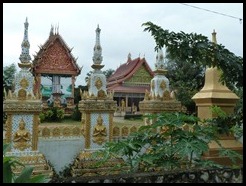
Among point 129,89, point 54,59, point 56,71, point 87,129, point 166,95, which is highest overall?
point 54,59

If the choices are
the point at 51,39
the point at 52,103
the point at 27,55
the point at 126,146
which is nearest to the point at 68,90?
the point at 52,103

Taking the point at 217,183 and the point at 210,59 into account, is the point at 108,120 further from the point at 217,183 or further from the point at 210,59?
the point at 217,183

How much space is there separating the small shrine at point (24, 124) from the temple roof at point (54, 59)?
1602 centimetres

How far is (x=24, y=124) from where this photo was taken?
7020 mm

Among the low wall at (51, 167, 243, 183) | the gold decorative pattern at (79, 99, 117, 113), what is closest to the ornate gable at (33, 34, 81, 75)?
the gold decorative pattern at (79, 99, 117, 113)

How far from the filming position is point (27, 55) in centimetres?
749

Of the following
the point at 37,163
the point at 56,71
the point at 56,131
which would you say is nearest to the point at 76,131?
the point at 56,131

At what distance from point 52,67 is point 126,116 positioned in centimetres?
661

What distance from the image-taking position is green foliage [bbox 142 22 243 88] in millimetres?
3748

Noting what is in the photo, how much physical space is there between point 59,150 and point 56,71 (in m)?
16.9

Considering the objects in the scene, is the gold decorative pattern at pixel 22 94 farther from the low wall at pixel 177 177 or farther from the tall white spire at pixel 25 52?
the low wall at pixel 177 177

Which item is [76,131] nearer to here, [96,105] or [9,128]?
[96,105]

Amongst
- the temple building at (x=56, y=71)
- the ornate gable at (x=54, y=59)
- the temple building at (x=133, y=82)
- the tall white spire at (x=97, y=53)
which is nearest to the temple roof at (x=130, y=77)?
the temple building at (x=133, y=82)

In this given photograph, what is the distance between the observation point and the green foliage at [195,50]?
3.75 meters
